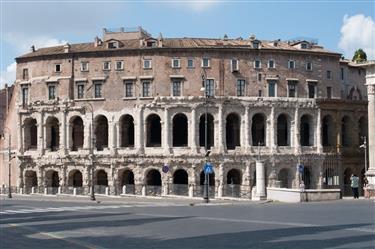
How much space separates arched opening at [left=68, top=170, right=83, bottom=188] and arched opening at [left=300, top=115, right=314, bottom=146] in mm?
20779

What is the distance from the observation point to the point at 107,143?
65875mm

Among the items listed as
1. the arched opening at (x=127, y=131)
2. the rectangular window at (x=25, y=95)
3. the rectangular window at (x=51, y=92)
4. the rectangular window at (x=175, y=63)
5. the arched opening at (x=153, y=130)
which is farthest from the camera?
the rectangular window at (x=25, y=95)

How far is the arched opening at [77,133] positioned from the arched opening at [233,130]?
1361cm

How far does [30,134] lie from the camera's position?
6888 cm

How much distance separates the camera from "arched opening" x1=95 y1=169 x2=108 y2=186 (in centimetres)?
6494

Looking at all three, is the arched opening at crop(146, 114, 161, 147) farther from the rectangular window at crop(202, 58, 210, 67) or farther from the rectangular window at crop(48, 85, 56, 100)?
the rectangular window at crop(48, 85, 56, 100)

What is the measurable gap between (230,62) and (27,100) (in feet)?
65.0

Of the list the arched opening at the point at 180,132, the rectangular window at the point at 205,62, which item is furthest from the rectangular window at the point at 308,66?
the arched opening at the point at 180,132

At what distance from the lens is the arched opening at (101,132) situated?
213 feet

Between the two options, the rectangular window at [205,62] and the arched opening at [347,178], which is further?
the arched opening at [347,178]

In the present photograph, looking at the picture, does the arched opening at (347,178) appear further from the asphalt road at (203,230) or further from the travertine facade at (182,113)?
the asphalt road at (203,230)

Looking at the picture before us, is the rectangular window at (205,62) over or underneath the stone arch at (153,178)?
over

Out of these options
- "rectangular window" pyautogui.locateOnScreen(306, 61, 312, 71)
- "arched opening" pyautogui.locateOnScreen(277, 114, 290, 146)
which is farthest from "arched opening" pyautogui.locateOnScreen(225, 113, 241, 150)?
"rectangular window" pyautogui.locateOnScreen(306, 61, 312, 71)

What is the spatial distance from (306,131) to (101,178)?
63.6 feet
